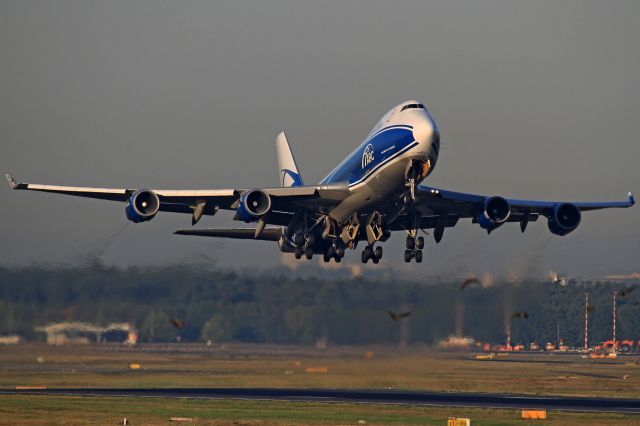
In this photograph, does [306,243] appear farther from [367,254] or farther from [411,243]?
[411,243]

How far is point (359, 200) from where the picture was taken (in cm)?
5866

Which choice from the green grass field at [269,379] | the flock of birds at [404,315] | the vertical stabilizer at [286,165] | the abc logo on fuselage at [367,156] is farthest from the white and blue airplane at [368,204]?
the vertical stabilizer at [286,165]

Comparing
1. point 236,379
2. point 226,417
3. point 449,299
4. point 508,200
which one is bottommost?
point 226,417

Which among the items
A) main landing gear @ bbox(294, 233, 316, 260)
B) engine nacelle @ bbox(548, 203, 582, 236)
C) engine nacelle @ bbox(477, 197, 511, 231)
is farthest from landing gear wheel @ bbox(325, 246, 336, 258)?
engine nacelle @ bbox(548, 203, 582, 236)

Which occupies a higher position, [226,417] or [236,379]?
[236,379]

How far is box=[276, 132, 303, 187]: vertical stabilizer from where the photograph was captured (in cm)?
7862

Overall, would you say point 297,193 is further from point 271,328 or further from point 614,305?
point 614,305

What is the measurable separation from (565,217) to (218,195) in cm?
1987

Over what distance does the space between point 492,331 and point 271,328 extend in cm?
1354

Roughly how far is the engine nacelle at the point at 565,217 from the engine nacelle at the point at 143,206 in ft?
74.3

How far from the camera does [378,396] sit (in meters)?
63.1

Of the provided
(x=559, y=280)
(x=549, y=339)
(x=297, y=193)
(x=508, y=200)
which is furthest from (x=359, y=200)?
(x=549, y=339)

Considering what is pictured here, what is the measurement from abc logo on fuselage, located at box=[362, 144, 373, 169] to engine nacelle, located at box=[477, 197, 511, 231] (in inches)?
310

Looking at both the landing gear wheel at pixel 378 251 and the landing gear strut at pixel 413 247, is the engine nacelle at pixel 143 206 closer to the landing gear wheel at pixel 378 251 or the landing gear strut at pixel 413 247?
the landing gear wheel at pixel 378 251
